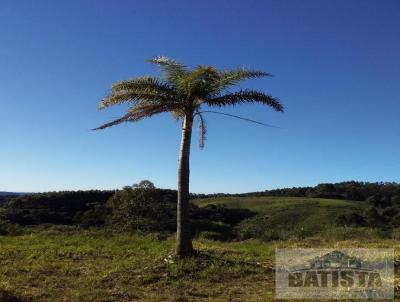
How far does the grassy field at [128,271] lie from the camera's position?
30.4 feet

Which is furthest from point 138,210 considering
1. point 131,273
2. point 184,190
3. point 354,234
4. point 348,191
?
point 348,191

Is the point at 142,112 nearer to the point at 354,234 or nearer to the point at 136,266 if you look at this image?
→ the point at 136,266

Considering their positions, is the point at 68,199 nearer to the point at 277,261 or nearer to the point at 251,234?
the point at 251,234

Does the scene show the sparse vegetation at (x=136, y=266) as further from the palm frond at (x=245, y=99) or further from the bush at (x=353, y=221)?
the bush at (x=353, y=221)

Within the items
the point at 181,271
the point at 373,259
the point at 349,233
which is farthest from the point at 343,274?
the point at 349,233

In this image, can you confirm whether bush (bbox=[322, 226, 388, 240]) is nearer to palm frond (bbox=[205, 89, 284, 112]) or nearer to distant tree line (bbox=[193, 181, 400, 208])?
palm frond (bbox=[205, 89, 284, 112])

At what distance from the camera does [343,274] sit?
10.4 meters

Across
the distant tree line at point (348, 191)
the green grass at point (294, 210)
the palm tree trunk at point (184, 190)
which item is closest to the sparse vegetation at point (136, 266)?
the palm tree trunk at point (184, 190)

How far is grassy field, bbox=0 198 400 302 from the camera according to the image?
9.27m

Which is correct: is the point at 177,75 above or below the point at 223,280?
above

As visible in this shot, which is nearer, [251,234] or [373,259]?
[373,259]

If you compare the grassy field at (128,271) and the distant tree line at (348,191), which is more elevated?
the distant tree line at (348,191)

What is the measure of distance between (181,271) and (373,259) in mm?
4278

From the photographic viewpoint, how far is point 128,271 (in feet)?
37.0
